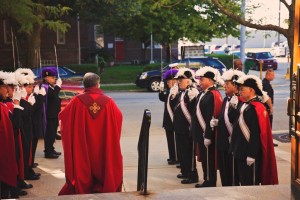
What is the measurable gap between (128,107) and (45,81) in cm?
898

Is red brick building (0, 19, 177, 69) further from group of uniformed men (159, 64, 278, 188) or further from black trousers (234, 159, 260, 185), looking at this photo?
black trousers (234, 159, 260, 185)

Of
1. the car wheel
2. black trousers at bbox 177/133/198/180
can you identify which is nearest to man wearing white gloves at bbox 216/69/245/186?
black trousers at bbox 177/133/198/180

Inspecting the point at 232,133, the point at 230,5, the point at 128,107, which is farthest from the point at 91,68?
the point at 232,133

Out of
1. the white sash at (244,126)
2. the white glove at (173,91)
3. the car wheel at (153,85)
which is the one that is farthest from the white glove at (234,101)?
the car wheel at (153,85)

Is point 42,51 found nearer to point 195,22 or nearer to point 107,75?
point 107,75

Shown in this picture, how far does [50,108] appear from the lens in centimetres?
1059

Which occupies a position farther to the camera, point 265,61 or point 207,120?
point 265,61

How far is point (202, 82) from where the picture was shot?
8070mm

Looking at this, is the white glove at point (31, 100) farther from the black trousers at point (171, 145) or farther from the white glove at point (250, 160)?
the white glove at point (250, 160)

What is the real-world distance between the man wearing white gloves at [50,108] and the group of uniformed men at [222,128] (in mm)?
2432

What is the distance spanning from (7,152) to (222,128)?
317 cm

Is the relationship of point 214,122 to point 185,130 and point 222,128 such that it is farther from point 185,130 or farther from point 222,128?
point 185,130

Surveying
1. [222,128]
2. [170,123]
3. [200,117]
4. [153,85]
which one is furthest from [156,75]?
[222,128]

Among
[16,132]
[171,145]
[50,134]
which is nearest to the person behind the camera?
[16,132]
